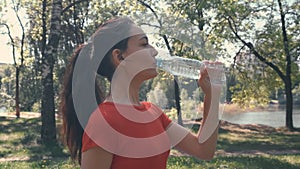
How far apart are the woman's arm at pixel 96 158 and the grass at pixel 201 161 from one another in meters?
3.18

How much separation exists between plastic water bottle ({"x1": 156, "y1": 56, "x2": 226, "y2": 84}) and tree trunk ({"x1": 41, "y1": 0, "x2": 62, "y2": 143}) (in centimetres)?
997

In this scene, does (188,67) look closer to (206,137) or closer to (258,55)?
(206,137)

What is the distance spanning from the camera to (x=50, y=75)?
12266 mm

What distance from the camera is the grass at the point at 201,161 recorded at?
8.60m

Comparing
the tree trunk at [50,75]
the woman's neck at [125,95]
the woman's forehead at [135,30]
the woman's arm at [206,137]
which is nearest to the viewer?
the woman's neck at [125,95]

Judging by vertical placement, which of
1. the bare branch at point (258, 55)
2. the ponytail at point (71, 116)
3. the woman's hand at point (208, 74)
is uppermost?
the bare branch at point (258, 55)

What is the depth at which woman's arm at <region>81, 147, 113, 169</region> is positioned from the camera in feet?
5.55

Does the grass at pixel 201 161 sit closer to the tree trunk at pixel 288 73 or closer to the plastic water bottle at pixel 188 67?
the tree trunk at pixel 288 73

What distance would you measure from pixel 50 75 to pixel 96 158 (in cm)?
1090

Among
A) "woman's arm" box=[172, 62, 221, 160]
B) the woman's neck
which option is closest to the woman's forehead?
the woman's neck

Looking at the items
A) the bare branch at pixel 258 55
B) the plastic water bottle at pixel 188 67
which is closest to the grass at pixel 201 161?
the plastic water bottle at pixel 188 67

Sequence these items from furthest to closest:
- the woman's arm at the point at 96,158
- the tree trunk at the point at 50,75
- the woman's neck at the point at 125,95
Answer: the tree trunk at the point at 50,75
the woman's neck at the point at 125,95
the woman's arm at the point at 96,158

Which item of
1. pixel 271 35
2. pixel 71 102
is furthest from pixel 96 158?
pixel 271 35

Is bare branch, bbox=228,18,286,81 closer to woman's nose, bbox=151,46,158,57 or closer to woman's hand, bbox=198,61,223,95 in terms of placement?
woman's hand, bbox=198,61,223,95
